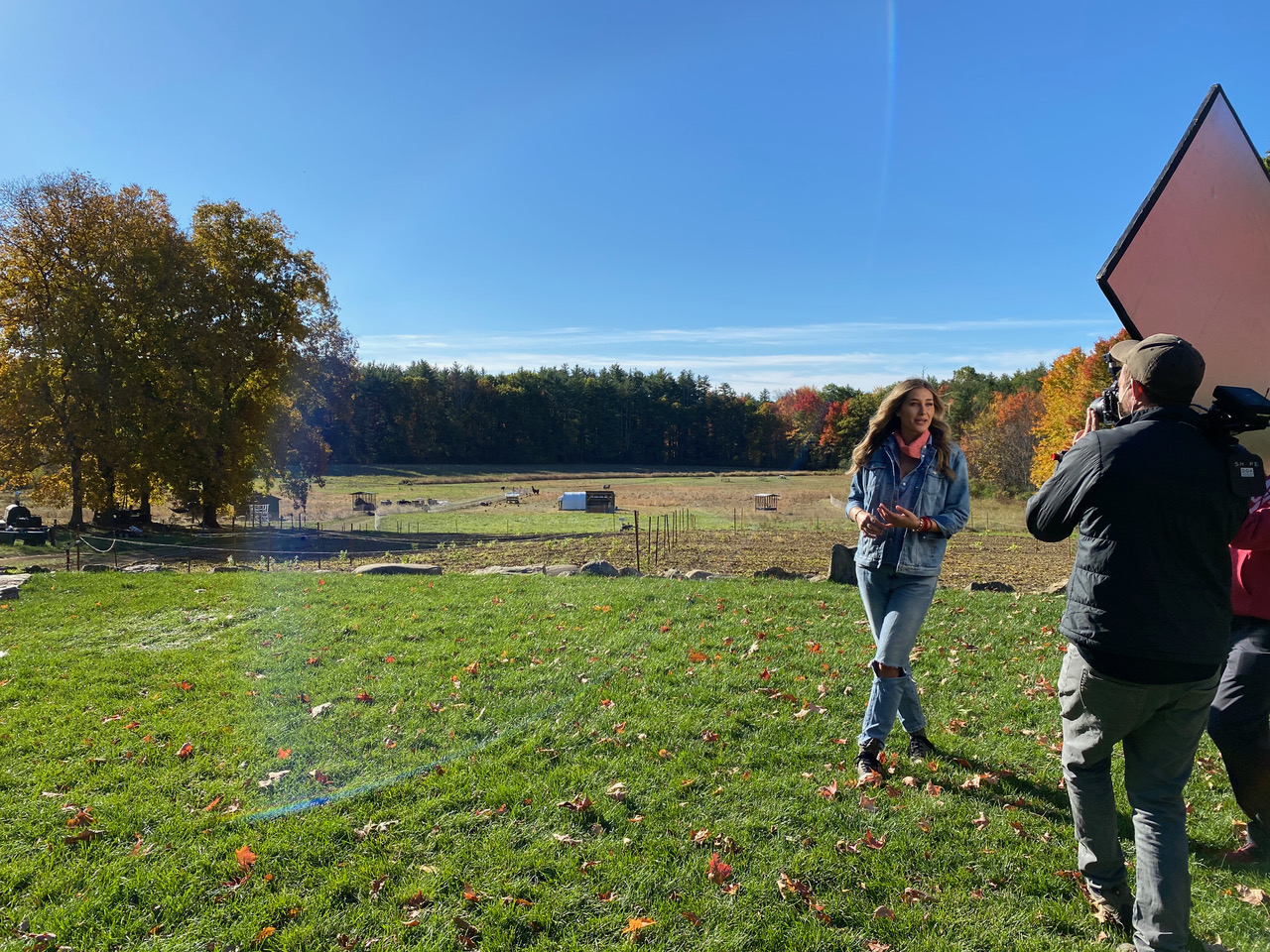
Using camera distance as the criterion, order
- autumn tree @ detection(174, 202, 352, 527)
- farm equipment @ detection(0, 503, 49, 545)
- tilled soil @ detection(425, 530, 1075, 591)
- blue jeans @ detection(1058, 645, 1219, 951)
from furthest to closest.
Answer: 1. autumn tree @ detection(174, 202, 352, 527)
2. farm equipment @ detection(0, 503, 49, 545)
3. tilled soil @ detection(425, 530, 1075, 591)
4. blue jeans @ detection(1058, 645, 1219, 951)

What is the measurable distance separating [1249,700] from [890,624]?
170cm

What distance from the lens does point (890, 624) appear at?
406cm

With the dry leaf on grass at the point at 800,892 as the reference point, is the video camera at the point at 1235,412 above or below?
above

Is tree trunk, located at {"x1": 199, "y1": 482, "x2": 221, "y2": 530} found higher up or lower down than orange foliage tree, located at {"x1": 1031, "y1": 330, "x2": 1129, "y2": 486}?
lower down

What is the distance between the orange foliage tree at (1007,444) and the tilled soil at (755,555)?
27.4 m

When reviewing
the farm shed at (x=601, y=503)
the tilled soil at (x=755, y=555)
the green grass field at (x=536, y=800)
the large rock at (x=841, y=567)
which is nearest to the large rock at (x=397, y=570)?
the tilled soil at (x=755, y=555)

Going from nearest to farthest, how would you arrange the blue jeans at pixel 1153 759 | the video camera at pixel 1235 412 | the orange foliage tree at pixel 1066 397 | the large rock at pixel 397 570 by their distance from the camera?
1. the video camera at pixel 1235 412
2. the blue jeans at pixel 1153 759
3. the large rock at pixel 397 570
4. the orange foliage tree at pixel 1066 397

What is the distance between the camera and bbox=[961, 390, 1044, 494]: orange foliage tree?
47.6 meters

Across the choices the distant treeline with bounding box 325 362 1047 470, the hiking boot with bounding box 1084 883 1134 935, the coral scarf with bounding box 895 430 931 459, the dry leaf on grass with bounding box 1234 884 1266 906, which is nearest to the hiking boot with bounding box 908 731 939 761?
the hiking boot with bounding box 1084 883 1134 935

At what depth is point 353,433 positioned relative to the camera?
77625 millimetres

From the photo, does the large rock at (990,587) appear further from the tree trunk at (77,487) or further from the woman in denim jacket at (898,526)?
the tree trunk at (77,487)

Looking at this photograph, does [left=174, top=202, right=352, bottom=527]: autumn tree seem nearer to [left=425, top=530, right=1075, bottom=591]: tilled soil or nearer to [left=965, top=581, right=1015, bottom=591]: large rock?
[left=425, top=530, right=1075, bottom=591]: tilled soil

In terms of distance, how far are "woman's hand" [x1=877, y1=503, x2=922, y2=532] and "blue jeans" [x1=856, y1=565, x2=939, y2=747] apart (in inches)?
13.5

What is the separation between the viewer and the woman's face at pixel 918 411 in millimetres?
4082
